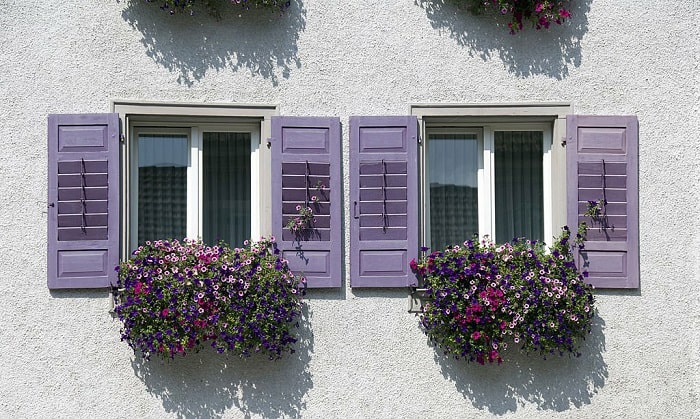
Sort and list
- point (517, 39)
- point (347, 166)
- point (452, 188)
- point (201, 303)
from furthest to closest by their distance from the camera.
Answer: point (452, 188), point (517, 39), point (347, 166), point (201, 303)

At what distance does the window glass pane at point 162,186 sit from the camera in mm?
7383

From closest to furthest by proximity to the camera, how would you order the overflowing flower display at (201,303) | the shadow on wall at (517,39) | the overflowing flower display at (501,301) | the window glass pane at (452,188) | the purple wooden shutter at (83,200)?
the overflowing flower display at (201,303) < the overflowing flower display at (501,301) < the purple wooden shutter at (83,200) < the shadow on wall at (517,39) < the window glass pane at (452,188)

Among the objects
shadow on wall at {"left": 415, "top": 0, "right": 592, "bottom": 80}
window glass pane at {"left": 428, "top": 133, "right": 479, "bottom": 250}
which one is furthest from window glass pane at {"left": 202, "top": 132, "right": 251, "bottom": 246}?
shadow on wall at {"left": 415, "top": 0, "right": 592, "bottom": 80}

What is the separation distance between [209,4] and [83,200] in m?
1.77

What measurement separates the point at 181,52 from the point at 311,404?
2860 mm

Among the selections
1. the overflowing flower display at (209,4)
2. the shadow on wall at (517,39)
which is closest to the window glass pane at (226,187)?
the overflowing flower display at (209,4)

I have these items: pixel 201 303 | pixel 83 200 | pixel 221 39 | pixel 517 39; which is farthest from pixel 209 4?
pixel 517 39

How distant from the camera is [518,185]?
25.0 feet

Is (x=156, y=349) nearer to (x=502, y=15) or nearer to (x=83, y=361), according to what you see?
(x=83, y=361)

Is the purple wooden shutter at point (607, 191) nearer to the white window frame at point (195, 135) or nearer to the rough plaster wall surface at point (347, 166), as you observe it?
the rough plaster wall surface at point (347, 166)

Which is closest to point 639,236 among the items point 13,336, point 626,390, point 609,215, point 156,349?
point 609,215

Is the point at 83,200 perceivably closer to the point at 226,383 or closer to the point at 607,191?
the point at 226,383

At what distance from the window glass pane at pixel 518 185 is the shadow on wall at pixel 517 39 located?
0.57 metres

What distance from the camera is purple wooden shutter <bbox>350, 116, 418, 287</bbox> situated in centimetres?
717
